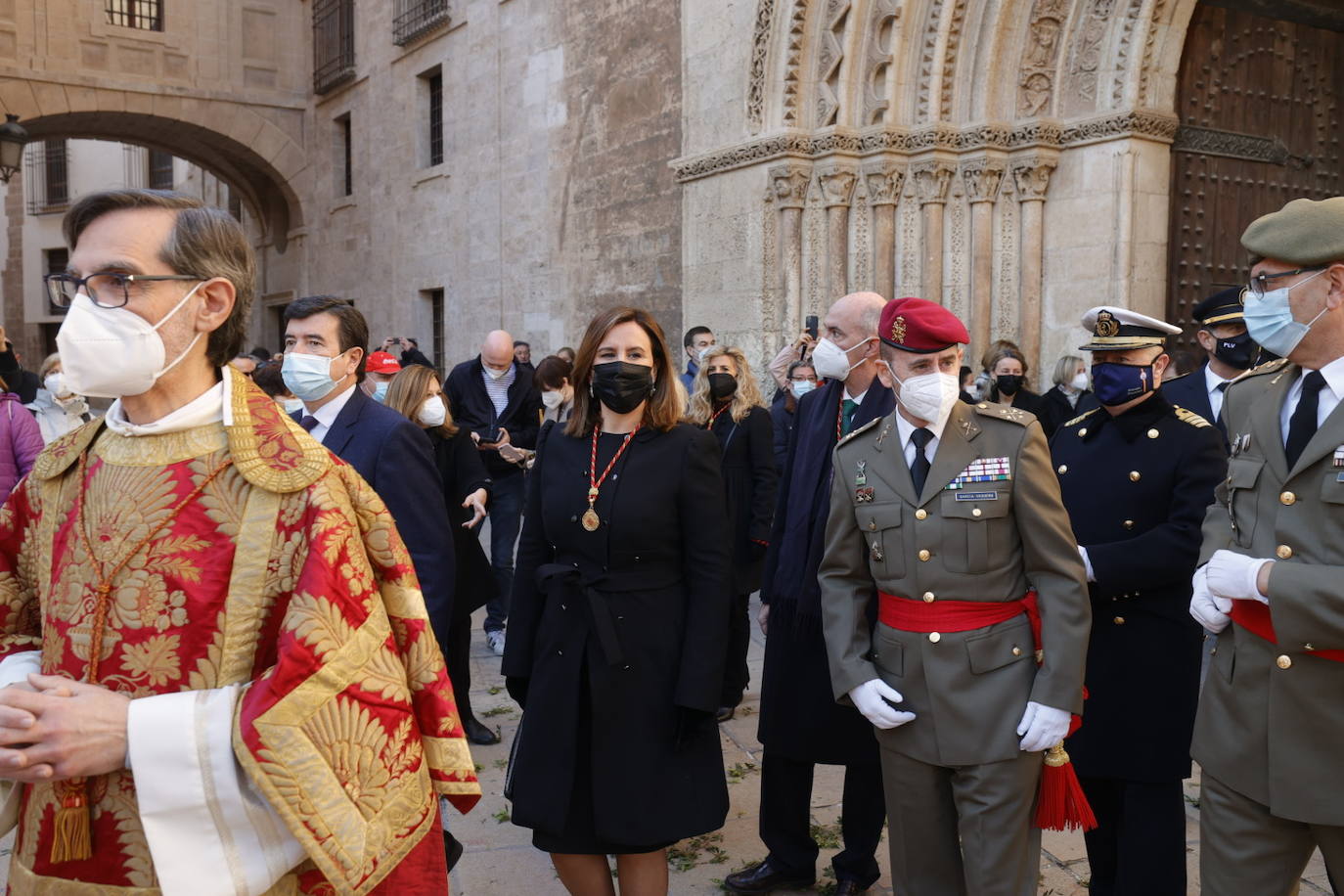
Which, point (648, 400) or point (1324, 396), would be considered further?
point (648, 400)

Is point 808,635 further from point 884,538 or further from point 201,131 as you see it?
point 201,131

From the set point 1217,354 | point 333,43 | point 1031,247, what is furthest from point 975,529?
point 333,43

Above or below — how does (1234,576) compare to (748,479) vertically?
above

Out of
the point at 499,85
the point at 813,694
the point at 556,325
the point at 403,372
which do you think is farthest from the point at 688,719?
the point at 499,85

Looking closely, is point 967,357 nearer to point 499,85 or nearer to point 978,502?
point 978,502

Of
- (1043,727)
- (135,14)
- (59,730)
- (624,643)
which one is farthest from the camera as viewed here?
(135,14)

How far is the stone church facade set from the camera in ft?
28.7

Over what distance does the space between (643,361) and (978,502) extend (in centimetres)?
112

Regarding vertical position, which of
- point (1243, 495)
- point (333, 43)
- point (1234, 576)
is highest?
point (333, 43)

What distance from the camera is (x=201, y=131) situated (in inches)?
802

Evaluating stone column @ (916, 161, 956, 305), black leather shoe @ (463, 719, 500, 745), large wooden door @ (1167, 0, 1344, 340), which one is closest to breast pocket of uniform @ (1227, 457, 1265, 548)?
black leather shoe @ (463, 719, 500, 745)

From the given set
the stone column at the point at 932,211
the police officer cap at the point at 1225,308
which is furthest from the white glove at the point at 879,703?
the stone column at the point at 932,211

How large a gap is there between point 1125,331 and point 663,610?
172 cm

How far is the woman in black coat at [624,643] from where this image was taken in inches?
127
